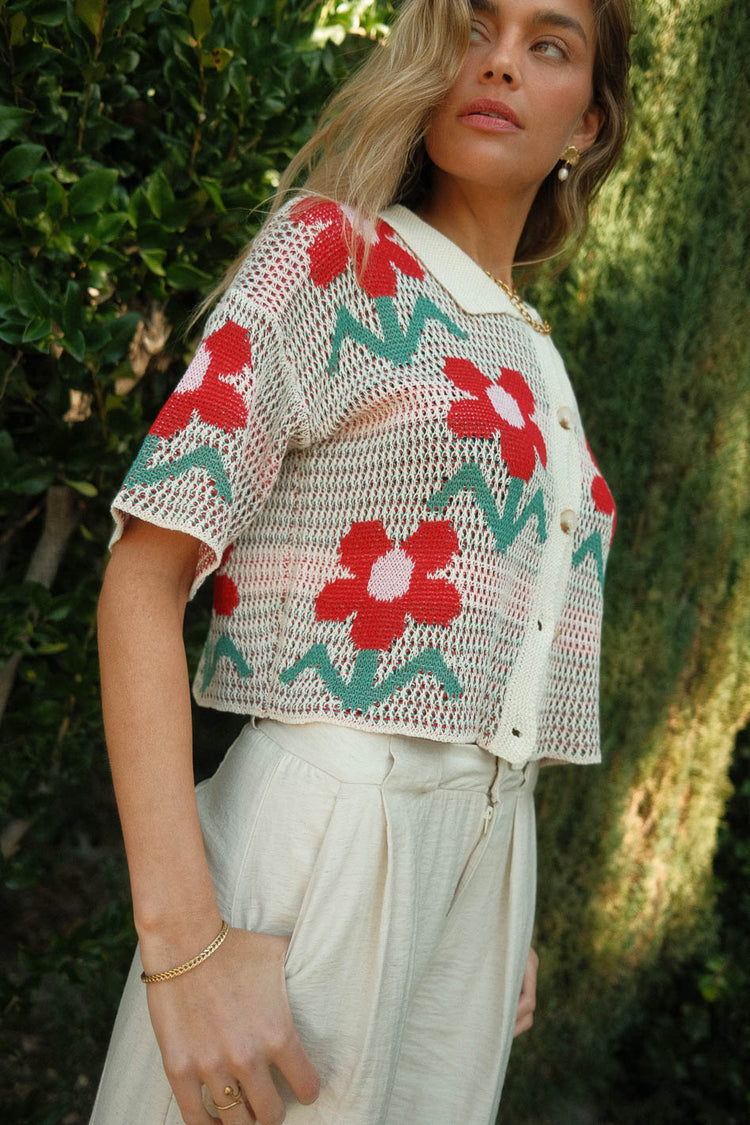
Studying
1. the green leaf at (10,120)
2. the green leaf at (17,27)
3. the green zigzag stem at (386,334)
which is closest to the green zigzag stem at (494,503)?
the green zigzag stem at (386,334)

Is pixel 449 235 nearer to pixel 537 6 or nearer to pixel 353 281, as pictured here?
pixel 537 6

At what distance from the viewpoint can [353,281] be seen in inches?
46.3

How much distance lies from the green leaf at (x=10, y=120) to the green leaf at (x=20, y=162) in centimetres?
2

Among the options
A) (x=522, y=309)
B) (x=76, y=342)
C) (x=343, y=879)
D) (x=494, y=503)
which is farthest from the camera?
(x=522, y=309)

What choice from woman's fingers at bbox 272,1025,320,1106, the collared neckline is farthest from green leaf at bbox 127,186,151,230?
woman's fingers at bbox 272,1025,320,1106

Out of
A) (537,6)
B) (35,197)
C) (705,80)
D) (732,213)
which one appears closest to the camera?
(35,197)

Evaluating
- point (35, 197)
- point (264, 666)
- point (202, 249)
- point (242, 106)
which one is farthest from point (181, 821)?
point (242, 106)

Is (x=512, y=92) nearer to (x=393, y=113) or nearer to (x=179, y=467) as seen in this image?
(x=393, y=113)

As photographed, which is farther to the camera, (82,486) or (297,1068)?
(82,486)

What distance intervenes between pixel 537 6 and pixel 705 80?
1300 mm

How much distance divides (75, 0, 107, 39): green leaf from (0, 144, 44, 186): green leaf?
21 cm

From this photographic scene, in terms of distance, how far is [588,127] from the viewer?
1.79 meters

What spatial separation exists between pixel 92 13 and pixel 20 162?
0.79 ft

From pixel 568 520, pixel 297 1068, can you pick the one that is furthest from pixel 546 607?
pixel 297 1068
